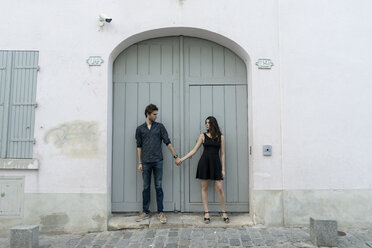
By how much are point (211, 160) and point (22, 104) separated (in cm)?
337

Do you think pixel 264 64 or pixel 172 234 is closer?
pixel 172 234

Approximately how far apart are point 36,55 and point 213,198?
4.01 meters

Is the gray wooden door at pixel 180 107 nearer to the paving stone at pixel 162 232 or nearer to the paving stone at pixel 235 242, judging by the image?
the paving stone at pixel 162 232

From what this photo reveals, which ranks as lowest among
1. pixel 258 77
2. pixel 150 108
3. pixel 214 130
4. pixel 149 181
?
pixel 149 181

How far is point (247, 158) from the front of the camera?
17.9 feet

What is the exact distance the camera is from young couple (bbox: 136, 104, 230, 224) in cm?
505

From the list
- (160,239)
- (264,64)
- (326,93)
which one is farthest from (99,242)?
(326,93)

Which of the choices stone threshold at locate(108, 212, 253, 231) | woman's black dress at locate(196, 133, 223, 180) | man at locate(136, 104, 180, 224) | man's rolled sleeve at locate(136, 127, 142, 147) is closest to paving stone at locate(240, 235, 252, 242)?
stone threshold at locate(108, 212, 253, 231)

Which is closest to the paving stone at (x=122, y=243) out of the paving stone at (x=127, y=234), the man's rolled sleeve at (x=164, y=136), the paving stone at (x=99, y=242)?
the paving stone at (x=127, y=234)

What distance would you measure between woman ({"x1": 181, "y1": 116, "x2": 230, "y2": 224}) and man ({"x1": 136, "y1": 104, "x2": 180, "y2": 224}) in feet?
1.49

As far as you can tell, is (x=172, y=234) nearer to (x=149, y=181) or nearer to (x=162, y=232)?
(x=162, y=232)

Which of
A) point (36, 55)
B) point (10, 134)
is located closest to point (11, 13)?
point (36, 55)

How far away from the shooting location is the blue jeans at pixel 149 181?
5102 millimetres

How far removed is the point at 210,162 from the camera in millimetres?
5055
